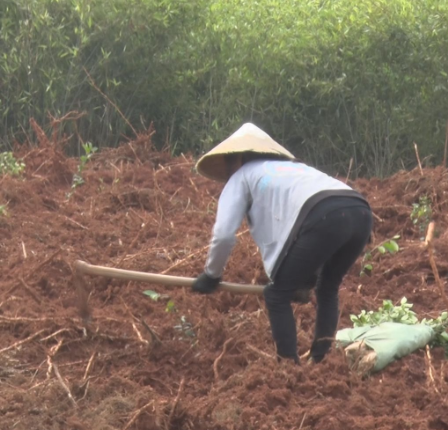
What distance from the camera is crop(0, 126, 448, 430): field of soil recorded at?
395 cm

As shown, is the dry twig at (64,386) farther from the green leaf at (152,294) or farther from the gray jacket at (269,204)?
the green leaf at (152,294)

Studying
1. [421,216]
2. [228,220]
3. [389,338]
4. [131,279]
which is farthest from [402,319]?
[421,216]

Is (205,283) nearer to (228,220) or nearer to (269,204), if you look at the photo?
(228,220)

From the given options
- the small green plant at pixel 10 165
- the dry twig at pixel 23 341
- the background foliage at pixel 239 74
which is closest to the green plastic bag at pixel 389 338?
the dry twig at pixel 23 341

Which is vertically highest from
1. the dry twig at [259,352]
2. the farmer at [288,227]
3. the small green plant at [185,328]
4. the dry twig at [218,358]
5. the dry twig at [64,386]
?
the farmer at [288,227]

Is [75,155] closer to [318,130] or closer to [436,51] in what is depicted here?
[318,130]

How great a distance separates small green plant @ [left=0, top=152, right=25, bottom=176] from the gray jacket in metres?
4.25

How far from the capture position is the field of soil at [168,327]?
3.95 meters

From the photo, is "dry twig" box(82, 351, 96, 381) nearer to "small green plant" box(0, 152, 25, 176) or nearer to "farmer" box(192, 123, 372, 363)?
"farmer" box(192, 123, 372, 363)

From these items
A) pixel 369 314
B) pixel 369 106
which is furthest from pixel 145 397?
pixel 369 106

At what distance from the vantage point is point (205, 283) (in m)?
4.37

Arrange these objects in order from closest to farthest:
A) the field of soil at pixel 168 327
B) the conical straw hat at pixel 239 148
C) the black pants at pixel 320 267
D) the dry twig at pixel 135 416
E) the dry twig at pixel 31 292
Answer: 1. the dry twig at pixel 135 416
2. the field of soil at pixel 168 327
3. the black pants at pixel 320 267
4. the conical straw hat at pixel 239 148
5. the dry twig at pixel 31 292

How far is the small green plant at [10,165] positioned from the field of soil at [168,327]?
14cm

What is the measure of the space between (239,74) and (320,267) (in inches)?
210
